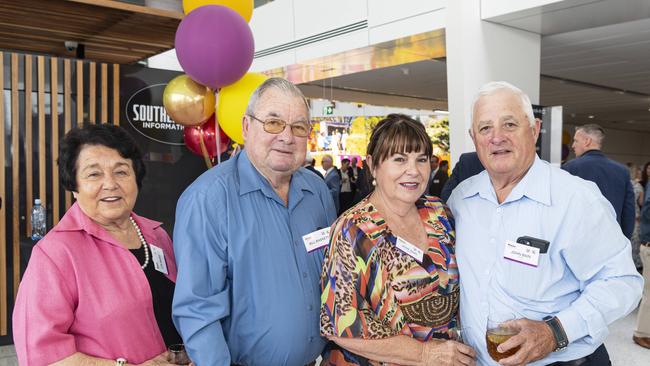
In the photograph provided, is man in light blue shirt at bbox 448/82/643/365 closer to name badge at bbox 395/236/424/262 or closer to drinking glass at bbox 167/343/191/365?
name badge at bbox 395/236/424/262

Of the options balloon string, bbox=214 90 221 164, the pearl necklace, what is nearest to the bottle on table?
balloon string, bbox=214 90 221 164

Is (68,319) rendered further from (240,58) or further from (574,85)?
(574,85)

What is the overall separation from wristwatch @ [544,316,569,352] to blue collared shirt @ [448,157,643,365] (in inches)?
0.7

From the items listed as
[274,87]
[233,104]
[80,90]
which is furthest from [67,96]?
[274,87]

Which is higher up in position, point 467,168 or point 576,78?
point 576,78

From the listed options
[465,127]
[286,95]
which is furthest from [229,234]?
[465,127]

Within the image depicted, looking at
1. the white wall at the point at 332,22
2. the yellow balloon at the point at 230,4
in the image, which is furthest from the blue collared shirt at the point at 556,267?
the white wall at the point at 332,22

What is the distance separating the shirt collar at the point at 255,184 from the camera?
1870mm

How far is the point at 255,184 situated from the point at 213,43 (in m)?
1.75

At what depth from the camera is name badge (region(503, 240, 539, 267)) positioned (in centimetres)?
172

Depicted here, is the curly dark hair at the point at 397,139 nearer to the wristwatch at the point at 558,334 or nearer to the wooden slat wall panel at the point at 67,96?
the wristwatch at the point at 558,334

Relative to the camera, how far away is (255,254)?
5.88ft

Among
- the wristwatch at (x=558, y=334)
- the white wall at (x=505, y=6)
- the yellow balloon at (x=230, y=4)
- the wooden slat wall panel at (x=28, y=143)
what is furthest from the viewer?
the white wall at (x=505, y=6)

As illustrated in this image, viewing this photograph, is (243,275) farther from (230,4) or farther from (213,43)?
(230,4)
